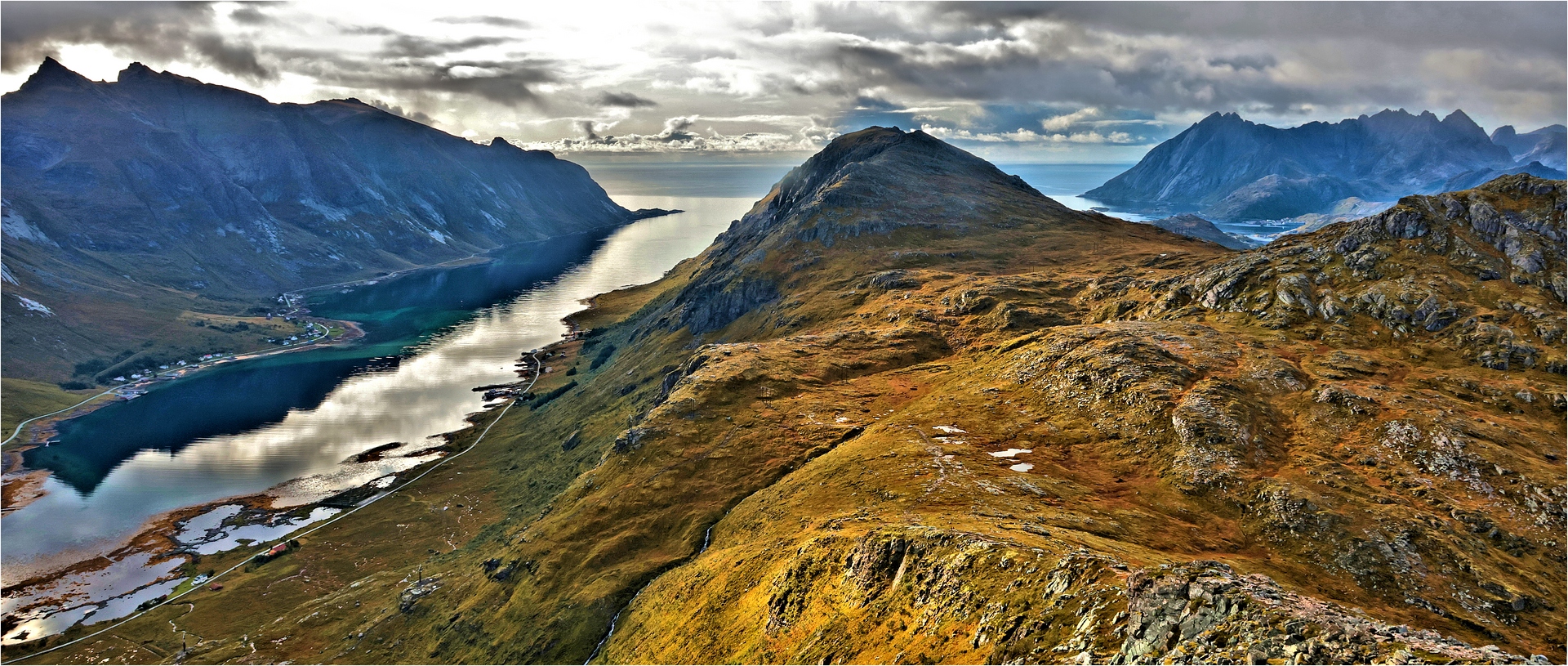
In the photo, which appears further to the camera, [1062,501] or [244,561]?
[244,561]

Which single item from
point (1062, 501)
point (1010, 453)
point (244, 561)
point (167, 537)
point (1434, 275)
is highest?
point (1434, 275)

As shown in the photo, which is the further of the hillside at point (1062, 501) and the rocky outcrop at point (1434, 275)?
the rocky outcrop at point (1434, 275)

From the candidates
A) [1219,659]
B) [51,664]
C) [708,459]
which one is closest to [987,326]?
[708,459]

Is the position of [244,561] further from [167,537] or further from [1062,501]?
[1062,501]

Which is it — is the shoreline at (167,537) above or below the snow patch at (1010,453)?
below

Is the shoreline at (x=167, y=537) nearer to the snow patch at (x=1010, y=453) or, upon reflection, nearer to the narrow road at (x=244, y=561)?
the narrow road at (x=244, y=561)

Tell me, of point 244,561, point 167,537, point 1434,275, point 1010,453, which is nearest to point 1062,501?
point 1010,453

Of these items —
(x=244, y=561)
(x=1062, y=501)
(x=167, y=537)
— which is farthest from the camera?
(x=167, y=537)

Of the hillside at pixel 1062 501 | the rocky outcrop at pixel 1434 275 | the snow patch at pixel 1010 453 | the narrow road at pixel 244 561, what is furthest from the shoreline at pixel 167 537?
the rocky outcrop at pixel 1434 275

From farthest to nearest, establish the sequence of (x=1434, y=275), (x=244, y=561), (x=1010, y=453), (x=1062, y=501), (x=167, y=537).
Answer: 1. (x=167, y=537)
2. (x=244, y=561)
3. (x=1434, y=275)
4. (x=1010, y=453)
5. (x=1062, y=501)

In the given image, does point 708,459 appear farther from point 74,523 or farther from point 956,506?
point 74,523
